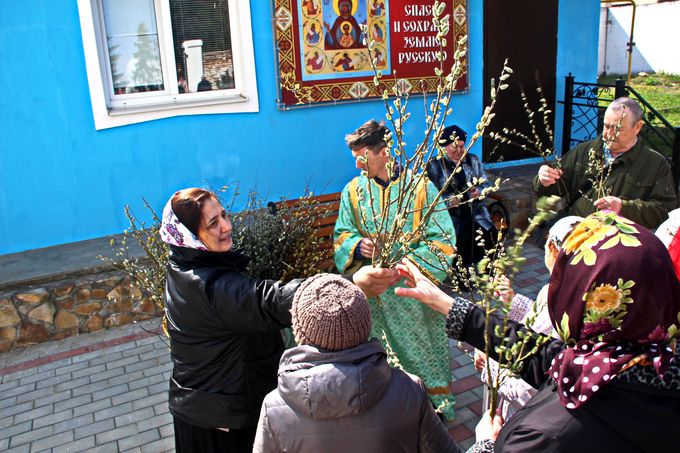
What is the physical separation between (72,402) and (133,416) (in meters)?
0.55

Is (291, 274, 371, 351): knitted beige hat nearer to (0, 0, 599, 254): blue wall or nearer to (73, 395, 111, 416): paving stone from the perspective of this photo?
(73, 395, 111, 416): paving stone

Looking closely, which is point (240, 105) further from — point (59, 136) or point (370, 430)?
point (370, 430)

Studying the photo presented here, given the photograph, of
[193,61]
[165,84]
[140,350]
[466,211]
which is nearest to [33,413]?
[140,350]

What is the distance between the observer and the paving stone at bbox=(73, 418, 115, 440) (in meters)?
3.87

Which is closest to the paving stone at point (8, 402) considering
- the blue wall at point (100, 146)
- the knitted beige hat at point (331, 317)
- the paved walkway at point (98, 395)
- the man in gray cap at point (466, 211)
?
the paved walkway at point (98, 395)

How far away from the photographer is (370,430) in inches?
70.0

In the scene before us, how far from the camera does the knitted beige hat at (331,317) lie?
5.87 ft

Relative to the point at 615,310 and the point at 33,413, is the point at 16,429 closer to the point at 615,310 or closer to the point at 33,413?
the point at 33,413

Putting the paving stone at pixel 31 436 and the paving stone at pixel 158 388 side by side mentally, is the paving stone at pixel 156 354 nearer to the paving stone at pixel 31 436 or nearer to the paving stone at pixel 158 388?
the paving stone at pixel 158 388

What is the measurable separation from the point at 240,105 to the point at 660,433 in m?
5.11

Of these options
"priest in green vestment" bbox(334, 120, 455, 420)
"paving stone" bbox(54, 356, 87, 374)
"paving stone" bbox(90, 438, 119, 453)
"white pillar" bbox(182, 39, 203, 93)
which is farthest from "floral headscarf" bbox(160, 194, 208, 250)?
"white pillar" bbox(182, 39, 203, 93)

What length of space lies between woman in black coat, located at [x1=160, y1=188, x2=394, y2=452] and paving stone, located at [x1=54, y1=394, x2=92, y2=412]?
2.07 m

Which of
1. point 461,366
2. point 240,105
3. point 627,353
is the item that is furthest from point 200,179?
point 627,353

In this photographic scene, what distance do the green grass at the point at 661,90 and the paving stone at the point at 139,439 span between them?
14.0 m
